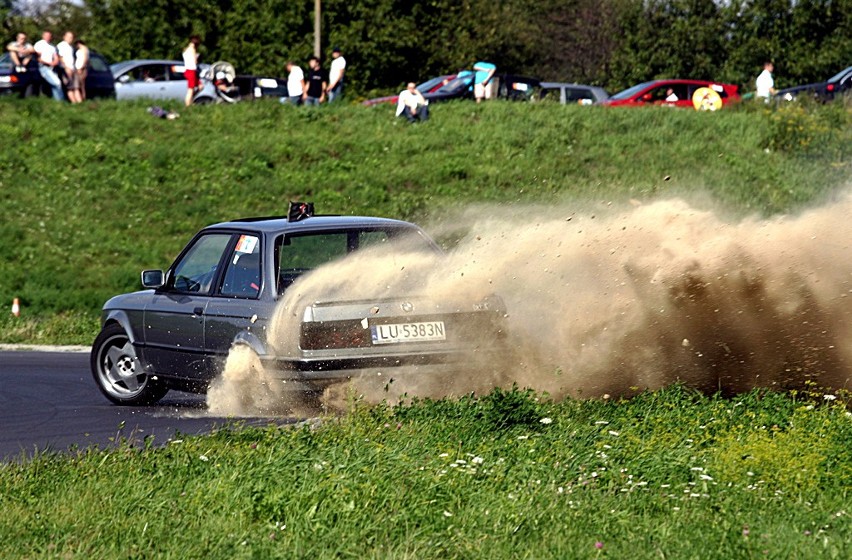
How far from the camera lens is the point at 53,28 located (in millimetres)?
81438

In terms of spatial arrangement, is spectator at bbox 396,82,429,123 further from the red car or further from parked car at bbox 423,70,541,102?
the red car

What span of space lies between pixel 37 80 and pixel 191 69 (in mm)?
3841

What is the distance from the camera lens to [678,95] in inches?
1649

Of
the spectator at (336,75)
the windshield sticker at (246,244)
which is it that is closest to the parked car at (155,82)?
the spectator at (336,75)

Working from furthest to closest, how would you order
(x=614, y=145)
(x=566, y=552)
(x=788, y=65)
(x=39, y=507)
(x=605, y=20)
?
(x=605, y=20) < (x=788, y=65) < (x=614, y=145) < (x=39, y=507) < (x=566, y=552)

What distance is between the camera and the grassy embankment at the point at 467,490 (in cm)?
582

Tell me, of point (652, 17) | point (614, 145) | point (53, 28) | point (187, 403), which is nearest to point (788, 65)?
point (652, 17)

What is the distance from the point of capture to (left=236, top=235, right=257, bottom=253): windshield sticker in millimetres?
10734

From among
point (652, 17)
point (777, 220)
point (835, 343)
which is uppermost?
point (652, 17)

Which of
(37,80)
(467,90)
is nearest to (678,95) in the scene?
(467,90)

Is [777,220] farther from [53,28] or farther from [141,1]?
[53,28]

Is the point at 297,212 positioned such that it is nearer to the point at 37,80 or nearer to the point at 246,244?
the point at 246,244

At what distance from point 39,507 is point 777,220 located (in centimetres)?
610

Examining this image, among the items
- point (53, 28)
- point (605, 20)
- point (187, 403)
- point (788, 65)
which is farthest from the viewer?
point (53, 28)
